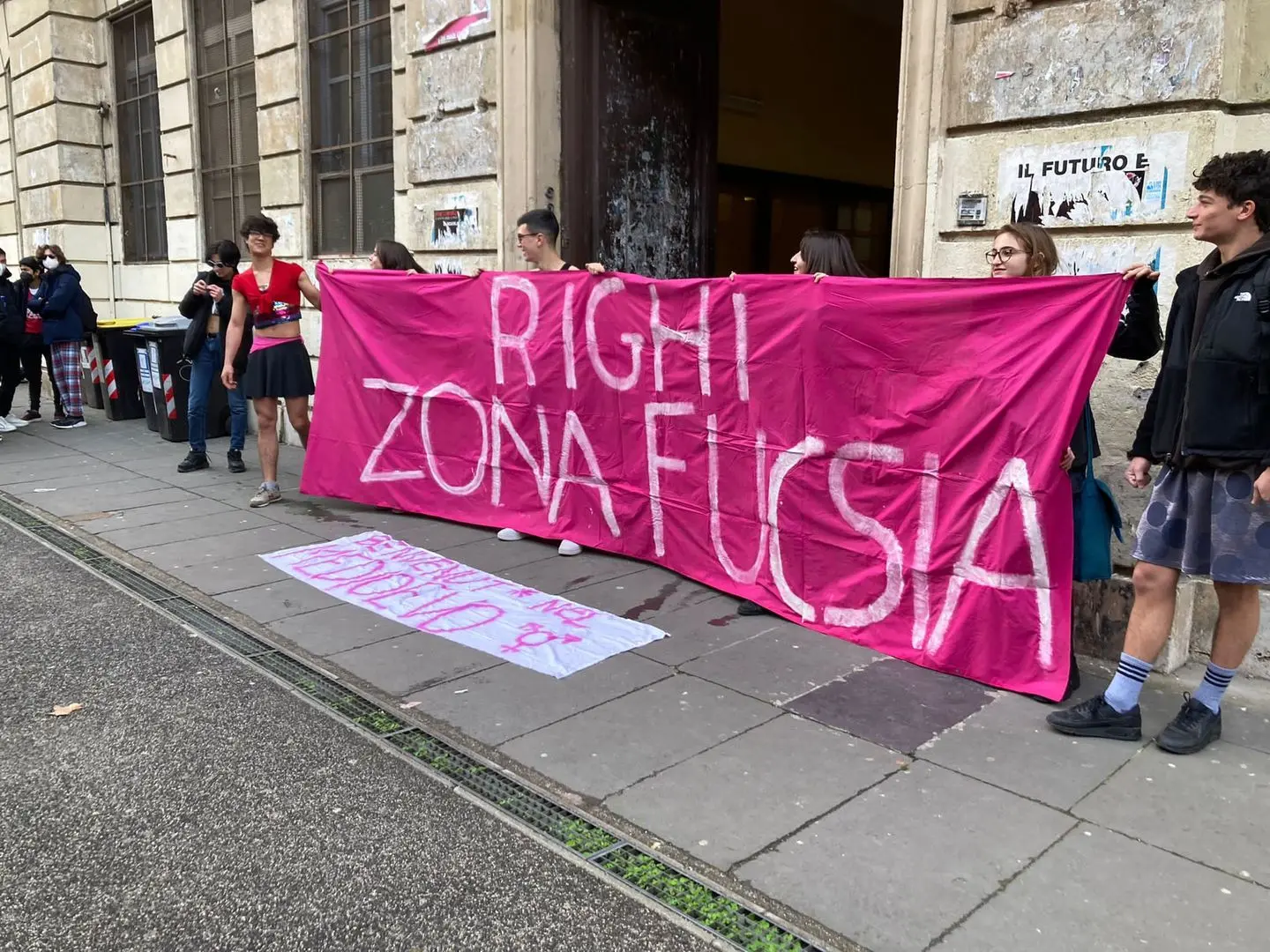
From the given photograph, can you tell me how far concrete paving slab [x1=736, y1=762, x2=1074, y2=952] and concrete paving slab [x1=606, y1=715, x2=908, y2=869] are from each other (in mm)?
75

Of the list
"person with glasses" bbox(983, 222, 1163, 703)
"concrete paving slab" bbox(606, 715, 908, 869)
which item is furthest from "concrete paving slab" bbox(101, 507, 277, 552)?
"person with glasses" bbox(983, 222, 1163, 703)

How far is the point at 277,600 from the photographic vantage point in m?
5.08

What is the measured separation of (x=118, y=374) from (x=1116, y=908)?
10.9 metres

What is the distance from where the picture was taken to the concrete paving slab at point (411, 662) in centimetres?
412

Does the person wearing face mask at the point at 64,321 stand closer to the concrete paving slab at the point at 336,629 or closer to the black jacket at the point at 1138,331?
the concrete paving slab at the point at 336,629

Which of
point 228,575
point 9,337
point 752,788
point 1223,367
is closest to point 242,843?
point 752,788

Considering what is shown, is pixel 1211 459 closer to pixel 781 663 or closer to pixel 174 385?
pixel 781 663

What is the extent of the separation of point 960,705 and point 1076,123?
2667mm

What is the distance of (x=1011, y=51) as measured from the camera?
15.7 feet

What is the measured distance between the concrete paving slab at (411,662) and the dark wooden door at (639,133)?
388 cm

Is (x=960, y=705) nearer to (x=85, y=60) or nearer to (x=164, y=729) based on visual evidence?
(x=164, y=729)

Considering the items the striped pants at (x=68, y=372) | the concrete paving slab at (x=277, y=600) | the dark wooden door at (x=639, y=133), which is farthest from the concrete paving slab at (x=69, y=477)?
the dark wooden door at (x=639, y=133)

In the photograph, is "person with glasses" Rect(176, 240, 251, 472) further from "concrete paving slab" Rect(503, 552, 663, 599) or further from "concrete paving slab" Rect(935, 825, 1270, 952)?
"concrete paving slab" Rect(935, 825, 1270, 952)

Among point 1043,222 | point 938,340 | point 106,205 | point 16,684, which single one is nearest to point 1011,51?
point 1043,222
